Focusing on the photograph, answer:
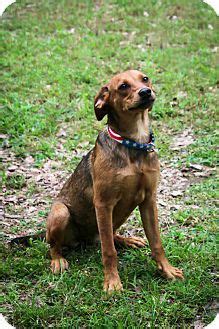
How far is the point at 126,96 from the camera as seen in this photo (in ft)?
14.1

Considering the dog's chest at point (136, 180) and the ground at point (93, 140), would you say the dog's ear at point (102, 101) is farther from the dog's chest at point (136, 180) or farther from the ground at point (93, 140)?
the ground at point (93, 140)

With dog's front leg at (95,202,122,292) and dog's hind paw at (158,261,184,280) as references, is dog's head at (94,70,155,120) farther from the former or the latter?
dog's hind paw at (158,261,184,280)

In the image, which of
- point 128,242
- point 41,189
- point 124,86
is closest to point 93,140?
point 41,189

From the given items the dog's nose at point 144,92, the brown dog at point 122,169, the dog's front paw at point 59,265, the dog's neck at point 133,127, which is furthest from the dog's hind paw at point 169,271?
the dog's nose at point 144,92

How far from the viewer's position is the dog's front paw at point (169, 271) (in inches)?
183

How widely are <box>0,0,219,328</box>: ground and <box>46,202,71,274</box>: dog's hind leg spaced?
0.38ft

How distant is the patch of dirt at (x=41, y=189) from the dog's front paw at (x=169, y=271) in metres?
1.04

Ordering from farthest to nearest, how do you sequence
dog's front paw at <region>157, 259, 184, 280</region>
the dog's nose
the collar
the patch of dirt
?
the patch of dirt < dog's front paw at <region>157, 259, 184, 280</region> < the collar < the dog's nose

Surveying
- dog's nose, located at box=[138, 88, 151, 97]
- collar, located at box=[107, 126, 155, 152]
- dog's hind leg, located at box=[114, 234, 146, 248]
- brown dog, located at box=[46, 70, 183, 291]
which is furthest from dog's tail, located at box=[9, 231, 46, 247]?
dog's nose, located at box=[138, 88, 151, 97]

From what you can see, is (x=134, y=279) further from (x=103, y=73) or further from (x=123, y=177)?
(x=103, y=73)

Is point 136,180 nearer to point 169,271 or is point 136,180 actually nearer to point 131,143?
point 131,143

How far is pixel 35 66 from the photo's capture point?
10.3m

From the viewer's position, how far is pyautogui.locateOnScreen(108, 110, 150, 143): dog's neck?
14.6ft

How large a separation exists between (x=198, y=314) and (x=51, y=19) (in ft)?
30.6
